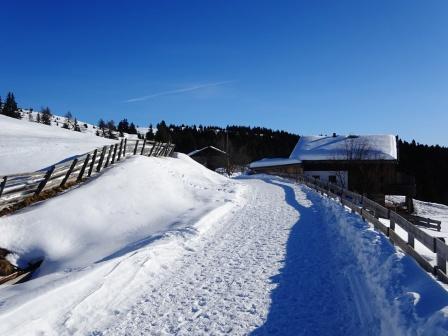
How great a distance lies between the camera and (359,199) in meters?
14.1

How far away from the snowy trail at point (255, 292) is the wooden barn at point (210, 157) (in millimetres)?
56909

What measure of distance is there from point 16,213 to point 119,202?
3.41 m

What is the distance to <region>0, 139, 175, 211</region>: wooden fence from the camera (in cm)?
1176

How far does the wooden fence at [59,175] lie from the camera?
11.8 metres

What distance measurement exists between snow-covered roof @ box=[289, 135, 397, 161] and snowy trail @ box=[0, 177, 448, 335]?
110 ft

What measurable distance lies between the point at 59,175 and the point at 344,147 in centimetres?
3937

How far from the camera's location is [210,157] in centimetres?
6838

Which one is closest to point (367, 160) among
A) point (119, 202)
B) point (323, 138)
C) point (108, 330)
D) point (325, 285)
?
point (323, 138)

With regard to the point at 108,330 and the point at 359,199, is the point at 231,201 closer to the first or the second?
the point at 359,199

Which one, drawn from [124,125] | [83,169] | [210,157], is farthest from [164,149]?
[124,125]

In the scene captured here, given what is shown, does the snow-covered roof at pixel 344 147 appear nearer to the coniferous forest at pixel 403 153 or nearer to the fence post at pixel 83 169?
the coniferous forest at pixel 403 153

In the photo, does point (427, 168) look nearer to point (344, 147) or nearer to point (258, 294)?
point (344, 147)

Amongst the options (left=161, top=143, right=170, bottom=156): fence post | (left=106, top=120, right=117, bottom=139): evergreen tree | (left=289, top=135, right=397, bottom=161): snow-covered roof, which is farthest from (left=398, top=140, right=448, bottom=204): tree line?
(left=106, top=120, right=117, bottom=139): evergreen tree

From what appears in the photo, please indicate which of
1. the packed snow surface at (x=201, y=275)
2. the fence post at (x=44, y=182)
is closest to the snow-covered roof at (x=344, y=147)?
the packed snow surface at (x=201, y=275)
